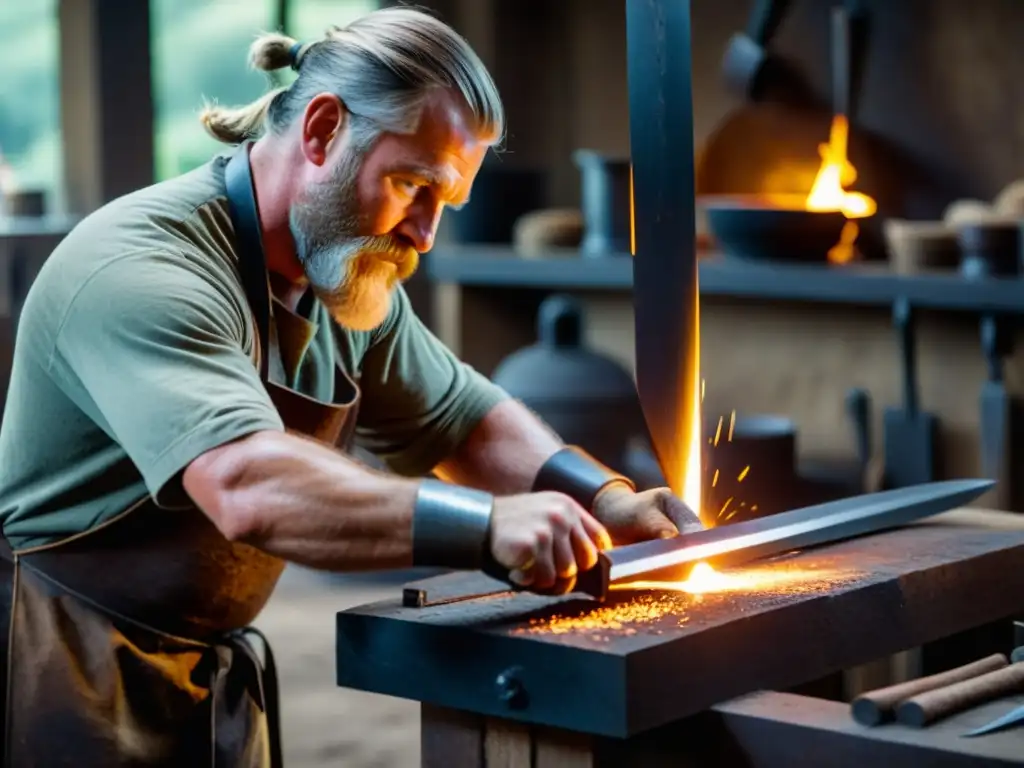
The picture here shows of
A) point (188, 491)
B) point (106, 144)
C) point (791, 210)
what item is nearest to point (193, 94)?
point (106, 144)

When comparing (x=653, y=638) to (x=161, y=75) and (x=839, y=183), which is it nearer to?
(x=839, y=183)

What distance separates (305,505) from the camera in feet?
7.23

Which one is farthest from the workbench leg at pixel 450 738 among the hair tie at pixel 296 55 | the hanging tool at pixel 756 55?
the hanging tool at pixel 756 55

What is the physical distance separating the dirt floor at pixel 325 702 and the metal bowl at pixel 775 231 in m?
1.63

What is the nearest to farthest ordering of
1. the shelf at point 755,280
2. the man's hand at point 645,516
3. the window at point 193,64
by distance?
1. the man's hand at point 645,516
2. the shelf at point 755,280
3. the window at point 193,64

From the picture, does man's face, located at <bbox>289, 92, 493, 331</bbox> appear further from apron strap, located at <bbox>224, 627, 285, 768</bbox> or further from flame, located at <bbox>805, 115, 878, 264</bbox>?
flame, located at <bbox>805, 115, 878, 264</bbox>

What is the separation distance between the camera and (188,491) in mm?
2262

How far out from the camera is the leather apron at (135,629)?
8.60 ft

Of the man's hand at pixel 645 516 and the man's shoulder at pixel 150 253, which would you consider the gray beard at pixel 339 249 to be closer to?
the man's shoulder at pixel 150 253

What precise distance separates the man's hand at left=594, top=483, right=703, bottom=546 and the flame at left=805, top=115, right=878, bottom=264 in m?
3.24

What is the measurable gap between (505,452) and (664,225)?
1.93 ft

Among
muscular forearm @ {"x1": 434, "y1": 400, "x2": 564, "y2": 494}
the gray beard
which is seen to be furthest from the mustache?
muscular forearm @ {"x1": 434, "y1": 400, "x2": 564, "y2": 494}

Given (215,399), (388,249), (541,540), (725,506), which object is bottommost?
(725,506)

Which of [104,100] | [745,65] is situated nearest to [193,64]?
[104,100]
